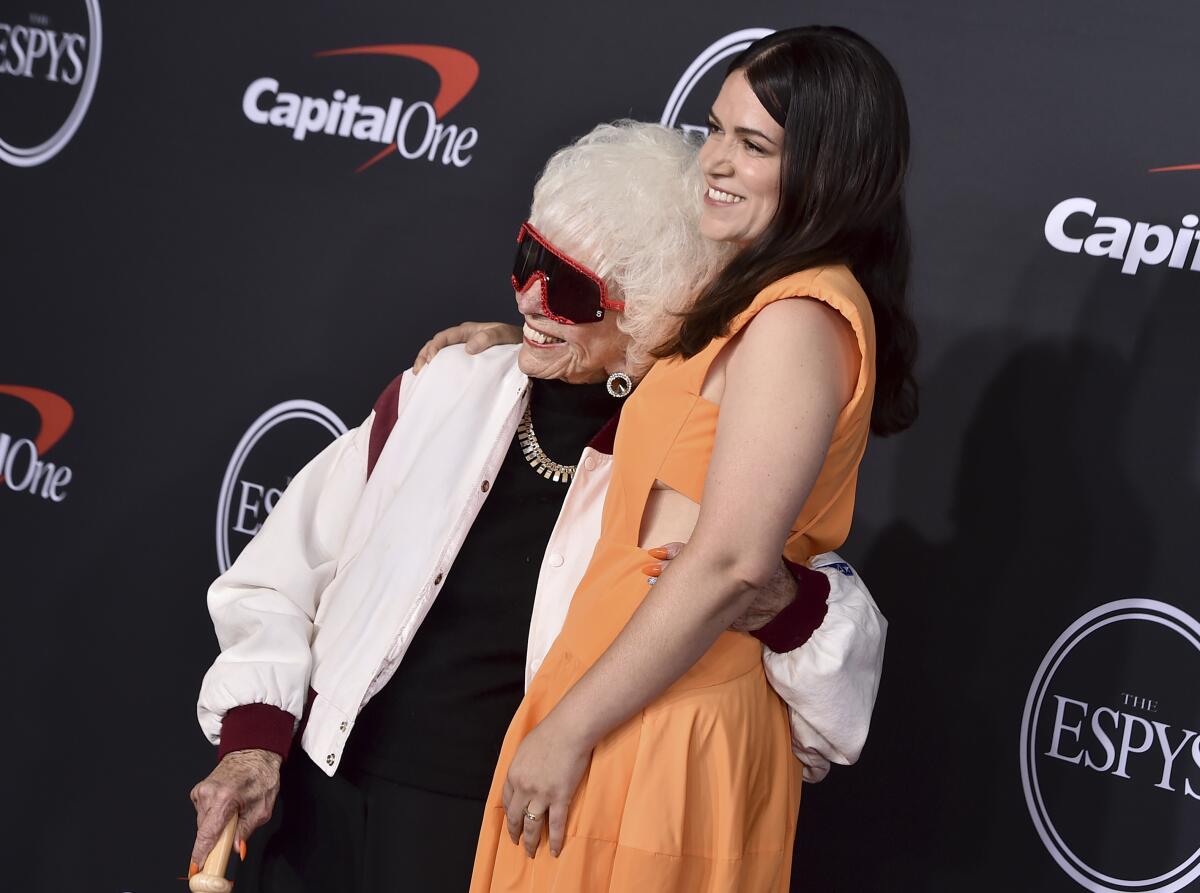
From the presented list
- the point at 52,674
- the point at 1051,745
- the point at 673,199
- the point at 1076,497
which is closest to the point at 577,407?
the point at 673,199

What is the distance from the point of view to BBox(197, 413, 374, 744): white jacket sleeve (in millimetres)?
1929

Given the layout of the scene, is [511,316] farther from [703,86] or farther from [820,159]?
[820,159]

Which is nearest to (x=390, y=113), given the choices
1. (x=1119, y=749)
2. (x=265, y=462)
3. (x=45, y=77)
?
(x=265, y=462)

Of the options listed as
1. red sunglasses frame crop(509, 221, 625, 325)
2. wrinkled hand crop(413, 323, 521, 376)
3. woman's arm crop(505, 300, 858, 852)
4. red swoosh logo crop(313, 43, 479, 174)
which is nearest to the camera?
woman's arm crop(505, 300, 858, 852)

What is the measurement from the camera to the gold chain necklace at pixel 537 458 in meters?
2.00

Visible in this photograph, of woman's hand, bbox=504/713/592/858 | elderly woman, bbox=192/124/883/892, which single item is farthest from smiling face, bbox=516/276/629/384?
woman's hand, bbox=504/713/592/858

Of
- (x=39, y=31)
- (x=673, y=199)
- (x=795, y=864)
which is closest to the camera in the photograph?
(x=673, y=199)

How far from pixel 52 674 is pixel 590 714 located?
1.98 metres

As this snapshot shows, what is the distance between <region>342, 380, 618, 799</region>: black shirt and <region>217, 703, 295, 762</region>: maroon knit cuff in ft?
0.35

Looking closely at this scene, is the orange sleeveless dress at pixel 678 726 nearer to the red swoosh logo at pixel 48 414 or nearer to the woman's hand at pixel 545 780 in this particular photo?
the woman's hand at pixel 545 780

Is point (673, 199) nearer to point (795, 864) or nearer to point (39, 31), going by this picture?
point (795, 864)

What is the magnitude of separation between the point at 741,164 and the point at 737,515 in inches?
17.7

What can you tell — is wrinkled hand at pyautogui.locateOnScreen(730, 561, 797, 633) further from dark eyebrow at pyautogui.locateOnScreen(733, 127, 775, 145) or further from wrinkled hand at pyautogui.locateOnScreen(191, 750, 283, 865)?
wrinkled hand at pyautogui.locateOnScreen(191, 750, 283, 865)

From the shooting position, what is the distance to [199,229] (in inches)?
116
